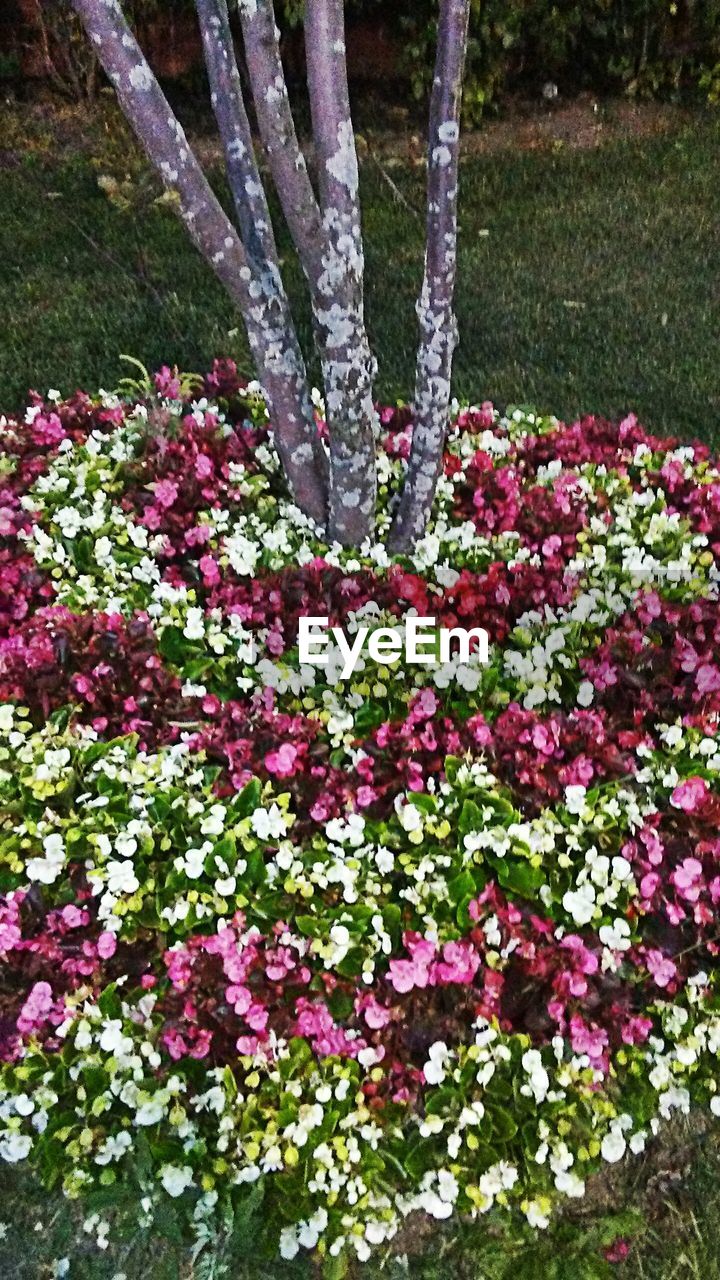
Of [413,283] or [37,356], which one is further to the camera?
[413,283]

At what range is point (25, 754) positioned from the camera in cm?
277

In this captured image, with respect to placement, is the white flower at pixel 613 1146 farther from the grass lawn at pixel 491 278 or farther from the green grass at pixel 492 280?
the green grass at pixel 492 280

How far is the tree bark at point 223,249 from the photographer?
2672 millimetres

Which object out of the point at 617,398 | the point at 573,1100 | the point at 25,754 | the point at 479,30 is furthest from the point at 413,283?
the point at 573,1100

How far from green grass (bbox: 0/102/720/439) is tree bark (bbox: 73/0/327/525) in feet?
5.03

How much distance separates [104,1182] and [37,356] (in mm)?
4108

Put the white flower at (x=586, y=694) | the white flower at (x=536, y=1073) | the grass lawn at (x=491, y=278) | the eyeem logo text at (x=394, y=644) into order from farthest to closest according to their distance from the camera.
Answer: the grass lawn at (x=491, y=278), the eyeem logo text at (x=394, y=644), the white flower at (x=586, y=694), the white flower at (x=536, y=1073)

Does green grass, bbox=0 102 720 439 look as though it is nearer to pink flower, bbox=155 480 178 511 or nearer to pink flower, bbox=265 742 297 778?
pink flower, bbox=155 480 178 511

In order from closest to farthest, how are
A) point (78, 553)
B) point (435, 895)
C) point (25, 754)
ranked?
point (435, 895)
point (25, 754)
point (78, 553)

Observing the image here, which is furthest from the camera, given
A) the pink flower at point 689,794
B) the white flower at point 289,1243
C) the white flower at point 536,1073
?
the pink flower at point 689,794

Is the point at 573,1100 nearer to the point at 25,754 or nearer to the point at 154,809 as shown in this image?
the point at 154,809

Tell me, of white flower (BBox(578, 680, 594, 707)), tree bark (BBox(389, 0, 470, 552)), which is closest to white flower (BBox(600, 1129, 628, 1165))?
white flower (BBox(578, 680, 594, 707))

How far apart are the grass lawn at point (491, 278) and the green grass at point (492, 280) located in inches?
0.6

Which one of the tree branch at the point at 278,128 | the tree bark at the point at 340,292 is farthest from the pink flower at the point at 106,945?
the tree branch at the point at 278,128
